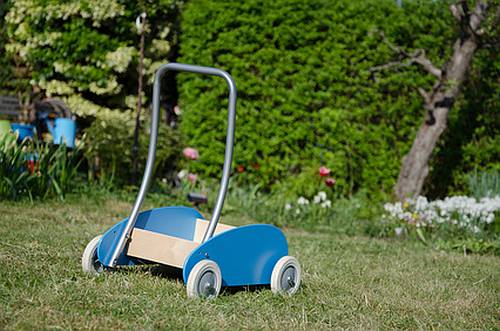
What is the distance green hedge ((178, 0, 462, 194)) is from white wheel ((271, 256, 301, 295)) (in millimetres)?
3487

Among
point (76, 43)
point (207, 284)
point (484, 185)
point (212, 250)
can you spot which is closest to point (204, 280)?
point (207, 284)

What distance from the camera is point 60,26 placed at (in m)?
7.53

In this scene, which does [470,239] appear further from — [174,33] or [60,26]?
[60,26]

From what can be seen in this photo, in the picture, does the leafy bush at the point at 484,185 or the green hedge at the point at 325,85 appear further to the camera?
the green hedge at the point at 325,85

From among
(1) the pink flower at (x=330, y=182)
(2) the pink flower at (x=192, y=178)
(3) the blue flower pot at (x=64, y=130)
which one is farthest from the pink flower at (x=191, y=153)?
(1) the pink flower at (x=330, y=182)

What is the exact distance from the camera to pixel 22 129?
6742 millimetres

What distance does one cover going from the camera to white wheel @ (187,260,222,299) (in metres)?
3.09

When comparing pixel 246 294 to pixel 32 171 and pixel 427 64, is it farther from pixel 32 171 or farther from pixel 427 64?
pixel 427 64

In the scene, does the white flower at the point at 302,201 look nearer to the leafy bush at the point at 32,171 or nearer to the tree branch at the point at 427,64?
the tree branch at the point at 427,64

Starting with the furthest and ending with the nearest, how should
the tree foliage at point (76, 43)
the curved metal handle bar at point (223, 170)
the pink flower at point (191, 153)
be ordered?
the tree foliage at point (76, 43) → the pink flower at point (191, 153) → the curved metal handle bar at point (223, 170)

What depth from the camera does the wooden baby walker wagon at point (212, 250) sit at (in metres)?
3.22

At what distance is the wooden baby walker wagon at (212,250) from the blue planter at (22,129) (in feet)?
11.1

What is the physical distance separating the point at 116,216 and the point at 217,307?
9.02ft

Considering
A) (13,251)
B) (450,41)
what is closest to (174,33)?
(450,41)
